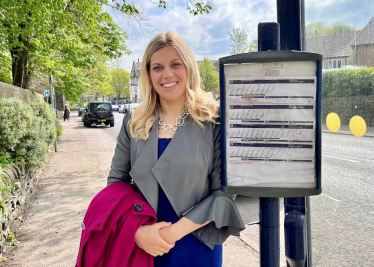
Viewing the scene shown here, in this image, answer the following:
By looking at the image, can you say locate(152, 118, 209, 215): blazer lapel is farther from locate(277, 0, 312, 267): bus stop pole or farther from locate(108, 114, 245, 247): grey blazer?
locate(277, 0, 312, 267): bus stop pole

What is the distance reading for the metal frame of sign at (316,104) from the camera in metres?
1.20

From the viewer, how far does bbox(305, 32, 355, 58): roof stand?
1835 mm

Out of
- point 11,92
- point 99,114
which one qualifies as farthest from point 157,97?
point 99,114

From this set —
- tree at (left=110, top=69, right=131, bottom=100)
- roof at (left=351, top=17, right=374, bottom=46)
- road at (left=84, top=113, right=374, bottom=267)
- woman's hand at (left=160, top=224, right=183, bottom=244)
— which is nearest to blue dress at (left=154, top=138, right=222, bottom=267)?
woman's hand at (left=160, top=224, right=183, bottom=244)

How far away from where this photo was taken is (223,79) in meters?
1.28

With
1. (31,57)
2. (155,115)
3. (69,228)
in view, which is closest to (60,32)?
(31,57)

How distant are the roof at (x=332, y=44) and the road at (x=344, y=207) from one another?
481mm

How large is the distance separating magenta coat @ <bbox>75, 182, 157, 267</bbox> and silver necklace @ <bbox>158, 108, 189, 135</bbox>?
0.37 m

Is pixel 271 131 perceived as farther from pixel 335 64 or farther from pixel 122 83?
pixel 122 83

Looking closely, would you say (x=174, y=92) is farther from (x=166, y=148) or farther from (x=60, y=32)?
(x=60, y=32)

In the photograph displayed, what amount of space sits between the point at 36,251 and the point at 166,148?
3.06 m

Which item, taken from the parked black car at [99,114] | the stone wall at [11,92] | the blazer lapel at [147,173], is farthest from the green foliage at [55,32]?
the parked black car at [99,114]

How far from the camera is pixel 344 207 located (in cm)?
398

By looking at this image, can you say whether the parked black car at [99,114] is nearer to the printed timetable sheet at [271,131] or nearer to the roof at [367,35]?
the roof at [367,35]
